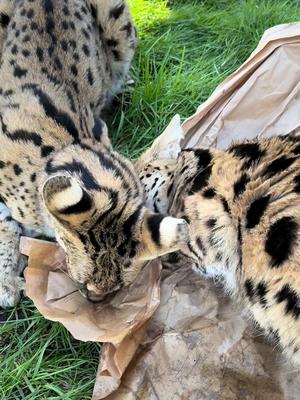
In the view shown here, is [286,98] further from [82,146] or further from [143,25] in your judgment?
[143,25]

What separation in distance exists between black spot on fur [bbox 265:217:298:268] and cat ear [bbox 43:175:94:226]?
29.4 inches

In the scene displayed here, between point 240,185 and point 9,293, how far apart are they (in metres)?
1.34

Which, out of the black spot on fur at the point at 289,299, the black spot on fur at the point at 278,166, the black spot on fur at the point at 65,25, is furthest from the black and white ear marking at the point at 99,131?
the black spot on fur at the point at 289,299

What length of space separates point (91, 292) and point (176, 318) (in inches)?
16.0

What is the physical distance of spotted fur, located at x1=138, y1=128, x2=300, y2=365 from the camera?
9.14ft

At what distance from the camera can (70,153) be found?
3203mm

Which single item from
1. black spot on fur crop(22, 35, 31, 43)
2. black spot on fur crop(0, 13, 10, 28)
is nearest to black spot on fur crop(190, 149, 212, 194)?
black spot on fur crop(22, 35, 31, 43)

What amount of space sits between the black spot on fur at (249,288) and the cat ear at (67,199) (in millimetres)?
764

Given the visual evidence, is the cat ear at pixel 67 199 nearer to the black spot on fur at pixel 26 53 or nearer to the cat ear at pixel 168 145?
the cat ear at pixel 168 145

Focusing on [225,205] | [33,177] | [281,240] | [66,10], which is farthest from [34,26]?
[281,240]

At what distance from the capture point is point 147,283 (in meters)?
3.13

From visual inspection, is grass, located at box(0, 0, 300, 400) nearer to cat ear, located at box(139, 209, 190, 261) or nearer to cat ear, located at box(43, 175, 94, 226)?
cat ear, located at box(139, 209, 190, 261)

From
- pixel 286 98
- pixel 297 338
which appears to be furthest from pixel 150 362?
pixel 286 98

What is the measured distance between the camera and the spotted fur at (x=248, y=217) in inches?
110
